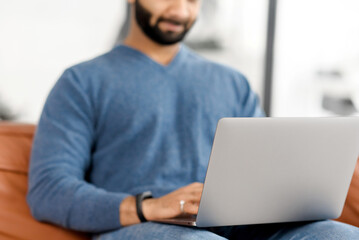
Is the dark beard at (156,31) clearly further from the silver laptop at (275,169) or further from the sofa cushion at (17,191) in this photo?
the silver laptop at (275,169)

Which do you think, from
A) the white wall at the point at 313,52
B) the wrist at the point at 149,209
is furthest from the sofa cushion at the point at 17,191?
the white wall at the point at 313,52

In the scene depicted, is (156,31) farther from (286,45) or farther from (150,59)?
(286,45)

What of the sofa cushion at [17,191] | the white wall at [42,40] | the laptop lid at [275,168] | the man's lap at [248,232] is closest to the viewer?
the laptop lid at [275,168]

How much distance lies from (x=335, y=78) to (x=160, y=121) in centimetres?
209

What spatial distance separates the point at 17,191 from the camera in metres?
1.44

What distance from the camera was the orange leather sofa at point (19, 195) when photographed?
4.31 ft

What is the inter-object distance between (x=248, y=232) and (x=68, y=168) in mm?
482

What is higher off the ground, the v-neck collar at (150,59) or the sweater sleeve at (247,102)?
the v-neck collar at (150,59)

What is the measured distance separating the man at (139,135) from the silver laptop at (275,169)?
0.08m

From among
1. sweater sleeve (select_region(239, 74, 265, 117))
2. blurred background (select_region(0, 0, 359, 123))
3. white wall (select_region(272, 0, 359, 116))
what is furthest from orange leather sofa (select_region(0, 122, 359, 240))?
white wall (select_region(272, 0, 359, 116))

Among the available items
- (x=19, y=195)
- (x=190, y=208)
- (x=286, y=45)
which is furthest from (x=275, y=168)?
(x=286, y=45)

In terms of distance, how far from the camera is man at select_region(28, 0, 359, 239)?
120cm

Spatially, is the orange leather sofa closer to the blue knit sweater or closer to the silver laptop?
the blue knit sweater

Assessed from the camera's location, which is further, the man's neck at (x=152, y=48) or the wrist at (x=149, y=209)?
the man's neck at (x=152, y=48)
